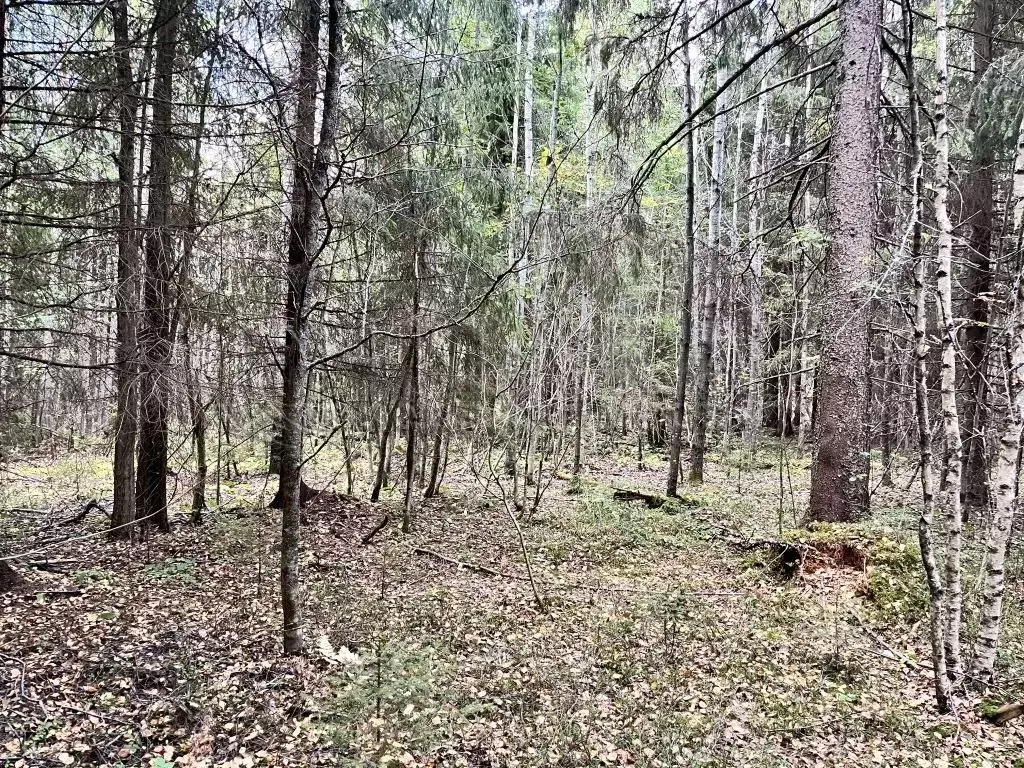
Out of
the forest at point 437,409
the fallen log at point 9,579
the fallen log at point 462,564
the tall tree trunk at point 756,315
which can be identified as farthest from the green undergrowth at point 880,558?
the tall tree trunk at point 756,315

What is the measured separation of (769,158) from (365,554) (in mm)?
15600

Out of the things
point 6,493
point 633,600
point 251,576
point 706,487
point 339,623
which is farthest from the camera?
point 706,487

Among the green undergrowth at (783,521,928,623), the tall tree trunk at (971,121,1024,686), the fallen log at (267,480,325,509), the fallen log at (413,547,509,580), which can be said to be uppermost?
the tall tree trunk at (971,121,1024,686)

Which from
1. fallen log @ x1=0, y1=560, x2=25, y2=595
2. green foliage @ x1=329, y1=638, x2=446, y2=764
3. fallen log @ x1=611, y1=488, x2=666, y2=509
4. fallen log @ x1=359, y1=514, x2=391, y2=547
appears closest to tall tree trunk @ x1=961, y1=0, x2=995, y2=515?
fallen log @ x1=611, y1=488, x2=666, y2=509

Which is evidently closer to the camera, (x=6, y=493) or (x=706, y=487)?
(x=6, y=493)

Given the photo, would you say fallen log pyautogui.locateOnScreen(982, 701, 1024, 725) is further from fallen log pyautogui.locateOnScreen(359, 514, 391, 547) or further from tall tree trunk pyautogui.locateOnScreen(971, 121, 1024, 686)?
fallen log pyautogui.locateOnScreen(359, 514, 391, 547)

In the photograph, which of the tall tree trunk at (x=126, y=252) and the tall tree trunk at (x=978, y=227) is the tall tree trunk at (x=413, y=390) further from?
the tall tree trunk at (x=978, y=227)

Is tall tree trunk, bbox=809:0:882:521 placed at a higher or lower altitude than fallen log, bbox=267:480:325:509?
higher

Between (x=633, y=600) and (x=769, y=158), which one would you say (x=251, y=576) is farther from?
(x=769, y=158)

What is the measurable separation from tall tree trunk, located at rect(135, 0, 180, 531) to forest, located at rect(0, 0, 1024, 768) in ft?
0.16

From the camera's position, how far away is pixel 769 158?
16.4 meters

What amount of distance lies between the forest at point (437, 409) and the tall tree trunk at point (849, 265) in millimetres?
38

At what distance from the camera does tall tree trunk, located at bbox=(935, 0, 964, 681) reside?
3.68 m

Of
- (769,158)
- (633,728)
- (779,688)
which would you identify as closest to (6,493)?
(633,728)
